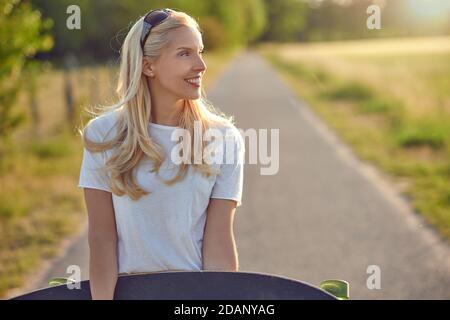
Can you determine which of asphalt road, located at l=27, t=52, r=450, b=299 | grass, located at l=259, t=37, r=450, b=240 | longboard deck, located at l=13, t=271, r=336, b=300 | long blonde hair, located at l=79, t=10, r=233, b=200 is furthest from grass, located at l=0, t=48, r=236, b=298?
grass, located at l=259, t=37, r=450, b=240

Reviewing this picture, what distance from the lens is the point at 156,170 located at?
5.72 feet

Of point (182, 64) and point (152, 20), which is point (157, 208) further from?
point (152, 20)

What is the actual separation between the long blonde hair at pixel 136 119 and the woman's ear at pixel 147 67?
14 millimetres

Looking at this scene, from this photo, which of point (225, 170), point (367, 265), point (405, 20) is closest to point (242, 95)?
point (367, 265)

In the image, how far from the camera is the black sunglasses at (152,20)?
1.78 meters

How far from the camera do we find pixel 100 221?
1.79 metres

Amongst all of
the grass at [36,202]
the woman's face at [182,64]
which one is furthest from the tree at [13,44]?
the woman's face at [182,64]

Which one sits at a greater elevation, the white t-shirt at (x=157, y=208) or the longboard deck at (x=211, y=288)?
the white t-shirt at (x=157, y=208)

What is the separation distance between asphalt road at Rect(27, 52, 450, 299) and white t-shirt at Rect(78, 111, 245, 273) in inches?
102

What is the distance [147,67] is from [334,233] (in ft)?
13.2

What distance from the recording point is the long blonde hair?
68.0 inches

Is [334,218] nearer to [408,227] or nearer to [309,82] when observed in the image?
[408,227]

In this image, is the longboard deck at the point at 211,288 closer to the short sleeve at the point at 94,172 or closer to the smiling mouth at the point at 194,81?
the short sleeve at the point at 94,172
